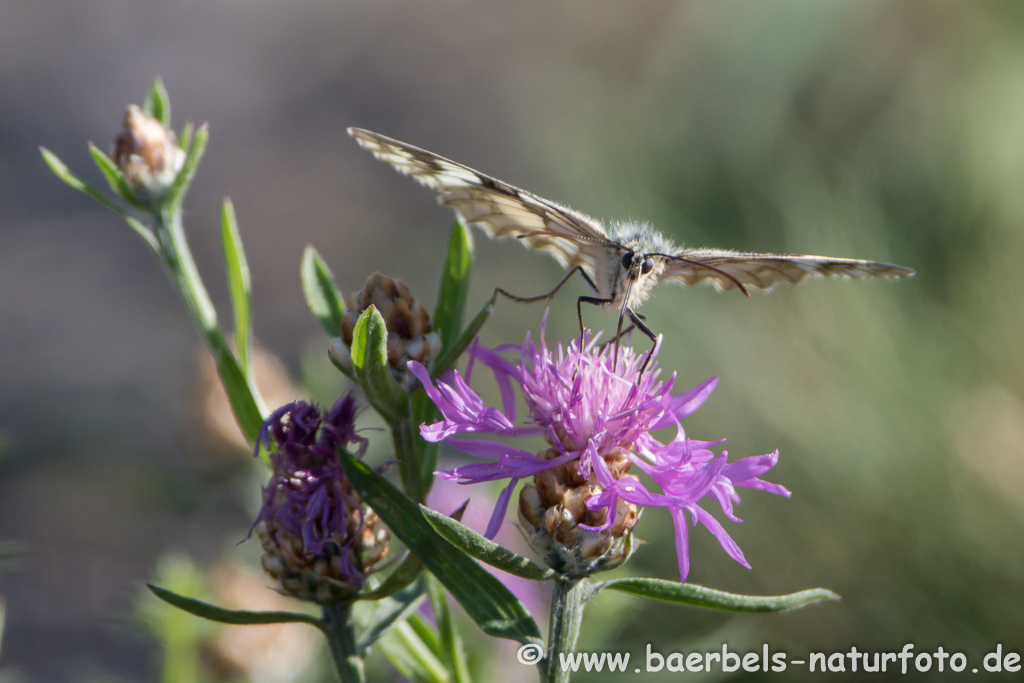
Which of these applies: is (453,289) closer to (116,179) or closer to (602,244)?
(602,244)

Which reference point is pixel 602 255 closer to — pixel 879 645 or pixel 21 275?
pixel 879 645

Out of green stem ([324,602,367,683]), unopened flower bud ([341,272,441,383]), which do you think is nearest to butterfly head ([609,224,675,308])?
unopened flower bud ([341,272,441,383])

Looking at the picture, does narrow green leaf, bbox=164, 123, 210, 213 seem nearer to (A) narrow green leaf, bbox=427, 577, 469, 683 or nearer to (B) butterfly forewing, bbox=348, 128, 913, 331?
(B) butterfly forewing, bbox=348, 128, 913, 331

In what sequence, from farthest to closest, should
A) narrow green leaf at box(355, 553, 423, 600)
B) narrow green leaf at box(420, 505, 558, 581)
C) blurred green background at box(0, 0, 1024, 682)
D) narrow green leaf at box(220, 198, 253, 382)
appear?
1. blurred green background at box(0, 0, 1024, 682)
2. narrow green leaf at box(220, 198, 253, 382)
3. narrow green leaf at box(355, 553, 423, 600)
4. narrow green leaf at box(420, 505, 558, 581)

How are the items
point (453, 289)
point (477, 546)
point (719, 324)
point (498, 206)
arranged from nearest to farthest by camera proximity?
Result: point (477, 546), point (453, 289), point (498, 206), point (719, 324)

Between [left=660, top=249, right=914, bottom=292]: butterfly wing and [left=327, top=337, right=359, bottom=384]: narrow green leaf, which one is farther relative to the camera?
[left=660, top=249, right=914, bottom=292]: butterfly wing

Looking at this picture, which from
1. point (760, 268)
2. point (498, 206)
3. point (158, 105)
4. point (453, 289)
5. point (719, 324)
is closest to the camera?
point (453, 289)

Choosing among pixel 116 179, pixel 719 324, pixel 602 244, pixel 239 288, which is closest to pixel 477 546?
pixel 239 288
